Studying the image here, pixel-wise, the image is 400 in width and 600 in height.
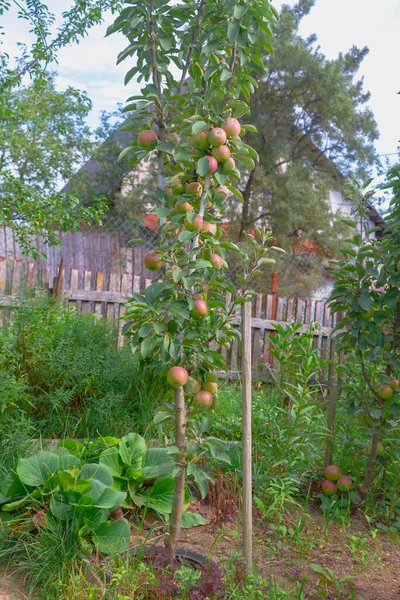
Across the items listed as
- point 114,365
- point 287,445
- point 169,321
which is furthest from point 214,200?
point 114,365

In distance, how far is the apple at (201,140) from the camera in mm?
2213

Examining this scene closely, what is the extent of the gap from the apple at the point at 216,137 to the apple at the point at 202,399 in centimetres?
99

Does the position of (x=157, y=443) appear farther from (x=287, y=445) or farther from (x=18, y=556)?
(x=18, y=556)

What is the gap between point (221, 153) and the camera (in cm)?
222

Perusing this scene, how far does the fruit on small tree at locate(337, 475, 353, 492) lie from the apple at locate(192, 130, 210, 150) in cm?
201

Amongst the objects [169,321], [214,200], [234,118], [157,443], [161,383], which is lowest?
[157,443]

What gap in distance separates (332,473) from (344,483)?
82 millimetres

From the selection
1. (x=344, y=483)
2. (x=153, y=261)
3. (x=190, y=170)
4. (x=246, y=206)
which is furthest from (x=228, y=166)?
(x=246, y=206)

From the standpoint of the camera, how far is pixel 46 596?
2.11 m

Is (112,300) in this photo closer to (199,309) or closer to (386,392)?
(386,392)

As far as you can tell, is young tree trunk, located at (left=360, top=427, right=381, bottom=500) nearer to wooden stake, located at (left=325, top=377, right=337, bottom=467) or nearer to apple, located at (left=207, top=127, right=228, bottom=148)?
wooden stake, located at (left=325, top=377, right=337, bottom=467)

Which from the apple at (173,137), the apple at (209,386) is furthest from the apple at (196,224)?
the apple at (209,386)

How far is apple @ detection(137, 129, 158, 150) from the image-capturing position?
2.29m

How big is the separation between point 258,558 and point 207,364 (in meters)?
0.94
